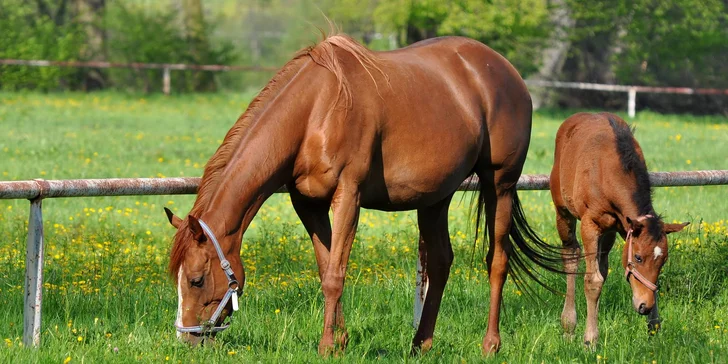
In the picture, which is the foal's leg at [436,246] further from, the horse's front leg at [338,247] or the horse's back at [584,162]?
the horse's back at [584,162]

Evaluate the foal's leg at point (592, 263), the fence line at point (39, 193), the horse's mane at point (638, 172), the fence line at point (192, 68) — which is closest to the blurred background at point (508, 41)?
the fence line at point (192, 68)

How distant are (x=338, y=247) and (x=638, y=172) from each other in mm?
2432

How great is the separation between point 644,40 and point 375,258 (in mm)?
24587

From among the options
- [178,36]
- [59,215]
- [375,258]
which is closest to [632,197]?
[375,258]

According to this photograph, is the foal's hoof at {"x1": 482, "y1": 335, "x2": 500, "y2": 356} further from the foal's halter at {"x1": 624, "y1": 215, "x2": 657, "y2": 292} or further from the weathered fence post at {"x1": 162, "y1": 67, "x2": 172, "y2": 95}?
the weathered fence post at {"x1": 162, "y1": 67, "x2": 172, "y2": 95}

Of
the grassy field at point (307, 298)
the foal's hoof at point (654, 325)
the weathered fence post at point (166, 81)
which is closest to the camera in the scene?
the grassy field at point (307, 298)

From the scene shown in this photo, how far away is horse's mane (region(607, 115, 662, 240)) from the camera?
6.06 m

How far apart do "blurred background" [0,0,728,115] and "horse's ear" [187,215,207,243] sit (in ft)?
75.8

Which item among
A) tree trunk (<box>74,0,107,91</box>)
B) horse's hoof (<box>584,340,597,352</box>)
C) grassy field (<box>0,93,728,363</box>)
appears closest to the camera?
grassy field (<box>0,93,728,363</box>)

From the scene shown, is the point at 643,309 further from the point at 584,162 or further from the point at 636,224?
the point at 584,162

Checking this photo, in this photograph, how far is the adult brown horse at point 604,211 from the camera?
6016 millimetres

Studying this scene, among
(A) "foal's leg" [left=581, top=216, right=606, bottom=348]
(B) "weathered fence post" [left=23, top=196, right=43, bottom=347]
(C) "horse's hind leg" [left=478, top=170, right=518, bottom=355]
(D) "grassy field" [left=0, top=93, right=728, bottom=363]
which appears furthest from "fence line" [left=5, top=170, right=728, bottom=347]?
(A) "foal's leg" [left=581, top=216, right=606, bottom=348]

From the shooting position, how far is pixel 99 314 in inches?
236

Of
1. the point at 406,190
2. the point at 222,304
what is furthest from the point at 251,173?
the point at 406,190
